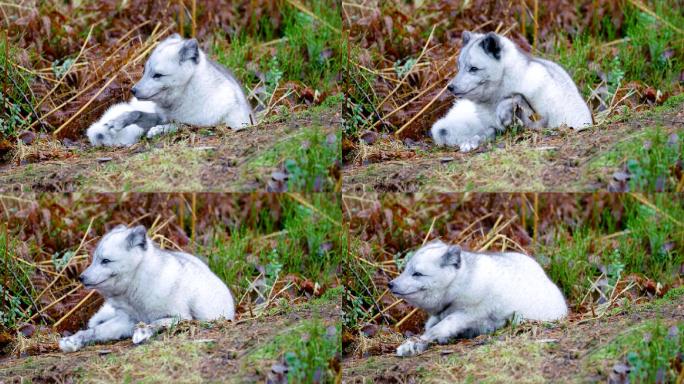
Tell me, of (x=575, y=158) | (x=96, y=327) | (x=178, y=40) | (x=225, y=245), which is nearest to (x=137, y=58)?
(x=178, y=40)

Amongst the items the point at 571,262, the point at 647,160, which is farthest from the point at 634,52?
the point at 571,262

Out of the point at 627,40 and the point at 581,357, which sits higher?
the point at 627,40

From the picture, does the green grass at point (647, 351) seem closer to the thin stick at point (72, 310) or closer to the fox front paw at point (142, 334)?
the fox front paw at point (142, 334)

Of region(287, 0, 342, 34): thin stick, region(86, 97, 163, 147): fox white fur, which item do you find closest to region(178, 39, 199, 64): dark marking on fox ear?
region(86, 97, 163, 147): fox white fur

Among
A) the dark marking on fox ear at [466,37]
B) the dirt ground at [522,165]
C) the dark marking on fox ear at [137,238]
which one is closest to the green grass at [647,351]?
the dirt ground at [522,165]

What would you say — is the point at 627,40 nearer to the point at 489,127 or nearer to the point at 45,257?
the point at 489,127

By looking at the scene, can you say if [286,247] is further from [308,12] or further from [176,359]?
[308,12]
